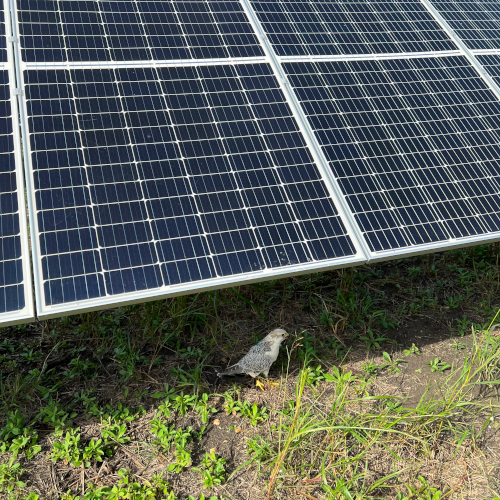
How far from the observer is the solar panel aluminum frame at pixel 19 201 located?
3.60m

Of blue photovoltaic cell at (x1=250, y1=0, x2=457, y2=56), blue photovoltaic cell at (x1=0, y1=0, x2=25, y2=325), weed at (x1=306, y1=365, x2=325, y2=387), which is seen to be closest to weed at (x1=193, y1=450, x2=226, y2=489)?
weed at (x1=306, y1=365, x2=325, y2=387)

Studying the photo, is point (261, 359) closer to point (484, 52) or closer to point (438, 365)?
point (438, 365)

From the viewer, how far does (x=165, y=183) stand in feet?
14.9

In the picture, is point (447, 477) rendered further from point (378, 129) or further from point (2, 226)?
point (2, 226)

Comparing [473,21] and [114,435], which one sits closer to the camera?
[114,435]

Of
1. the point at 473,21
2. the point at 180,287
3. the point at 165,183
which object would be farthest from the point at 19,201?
the point at 473,21

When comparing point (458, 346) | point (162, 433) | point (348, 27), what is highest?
point (348, 27)

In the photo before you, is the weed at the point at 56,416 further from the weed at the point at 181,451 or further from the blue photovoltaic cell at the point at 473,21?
the blue photovoltaic cell at the point at 473,21

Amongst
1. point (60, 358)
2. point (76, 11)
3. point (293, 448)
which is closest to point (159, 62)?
point (76, 11)

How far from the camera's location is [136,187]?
4.45 meters

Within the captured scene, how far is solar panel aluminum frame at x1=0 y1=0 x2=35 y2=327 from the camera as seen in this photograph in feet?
11.8

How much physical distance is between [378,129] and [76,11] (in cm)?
376

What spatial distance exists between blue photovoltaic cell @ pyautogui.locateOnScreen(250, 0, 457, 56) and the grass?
3057mm

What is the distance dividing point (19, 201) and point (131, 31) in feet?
8.82
